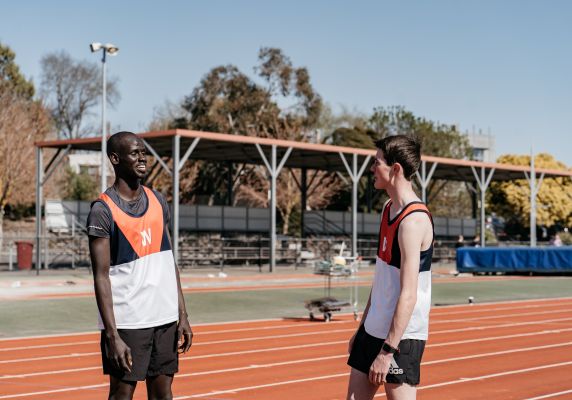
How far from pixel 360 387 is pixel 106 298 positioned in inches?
55.1

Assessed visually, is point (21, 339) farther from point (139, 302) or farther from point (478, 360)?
point (139, 302)

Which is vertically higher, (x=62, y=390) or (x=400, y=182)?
(x=400, y=182)

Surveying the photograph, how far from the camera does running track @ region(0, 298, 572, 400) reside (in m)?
10.5

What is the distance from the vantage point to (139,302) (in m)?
5.64

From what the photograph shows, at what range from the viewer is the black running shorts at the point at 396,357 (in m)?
5.19

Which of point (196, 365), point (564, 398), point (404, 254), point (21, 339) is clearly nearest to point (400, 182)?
point (404, 254)

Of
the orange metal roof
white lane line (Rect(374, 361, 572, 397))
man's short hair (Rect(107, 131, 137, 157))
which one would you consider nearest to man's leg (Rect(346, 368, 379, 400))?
man's short hair (Rect(107, 131, 137, 157))

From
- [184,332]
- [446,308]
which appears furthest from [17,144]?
[184,332]

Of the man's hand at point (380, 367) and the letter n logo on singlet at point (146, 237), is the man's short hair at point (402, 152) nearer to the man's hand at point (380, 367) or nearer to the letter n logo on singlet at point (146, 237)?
the man's hand at point (380, 367)

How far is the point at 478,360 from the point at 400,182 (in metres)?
8.36

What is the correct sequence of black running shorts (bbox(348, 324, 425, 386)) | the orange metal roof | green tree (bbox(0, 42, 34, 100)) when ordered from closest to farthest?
black running shorts (bbox(348, 324, 425, 386)) → the orange metal roof → green tree (bbox(0, 42, 34, 100))

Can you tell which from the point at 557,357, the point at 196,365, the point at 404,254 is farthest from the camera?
the point at 557,357

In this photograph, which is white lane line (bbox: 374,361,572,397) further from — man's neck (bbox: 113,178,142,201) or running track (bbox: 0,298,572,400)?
man's neck (bbox: 113,178,142,201)

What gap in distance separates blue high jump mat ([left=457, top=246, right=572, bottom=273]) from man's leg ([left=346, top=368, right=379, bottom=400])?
3551 cm
